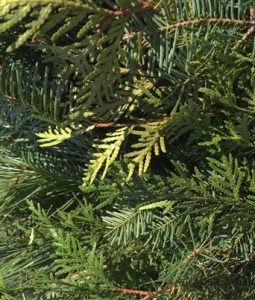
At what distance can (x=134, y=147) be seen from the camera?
64 cm

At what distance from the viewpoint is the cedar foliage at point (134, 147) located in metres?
0.54

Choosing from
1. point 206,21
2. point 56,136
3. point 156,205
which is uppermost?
point 206,21

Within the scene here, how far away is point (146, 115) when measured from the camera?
26.8 inches

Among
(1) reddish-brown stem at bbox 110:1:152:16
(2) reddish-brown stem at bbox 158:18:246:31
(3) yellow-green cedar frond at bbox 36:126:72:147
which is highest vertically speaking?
(1) reddish-brown stem at bbox 110:1:152:16

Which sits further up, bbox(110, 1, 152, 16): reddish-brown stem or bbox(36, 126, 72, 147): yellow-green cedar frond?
bbox(110, 1, 152, 16): reddish-brown stem

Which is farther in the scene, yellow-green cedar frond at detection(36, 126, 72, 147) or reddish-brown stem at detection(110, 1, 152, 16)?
A: yellow-green cedar frond at detection(36, 126, 72, 147)

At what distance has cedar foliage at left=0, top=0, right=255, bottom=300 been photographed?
536 millimetres

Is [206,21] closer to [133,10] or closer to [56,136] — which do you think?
[133,10]

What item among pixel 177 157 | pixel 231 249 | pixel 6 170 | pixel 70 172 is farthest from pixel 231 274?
pixel 6 170

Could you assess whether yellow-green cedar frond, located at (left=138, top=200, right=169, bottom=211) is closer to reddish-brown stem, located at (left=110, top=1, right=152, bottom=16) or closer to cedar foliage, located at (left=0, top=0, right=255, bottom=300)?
cedar foliage, located at (left=0, top=0, right=255, bottom=300)

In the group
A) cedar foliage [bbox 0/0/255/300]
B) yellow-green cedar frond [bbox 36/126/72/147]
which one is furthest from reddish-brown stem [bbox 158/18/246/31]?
yellow-green cedar frond [bbox 36/126/72/147]

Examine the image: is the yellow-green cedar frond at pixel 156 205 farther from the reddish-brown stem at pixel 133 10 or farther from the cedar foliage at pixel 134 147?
the reddish-brown stem at pixel 133 10

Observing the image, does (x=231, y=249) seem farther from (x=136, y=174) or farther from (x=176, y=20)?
(x=176, y=20)

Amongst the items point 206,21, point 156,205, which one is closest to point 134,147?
point 156,205
